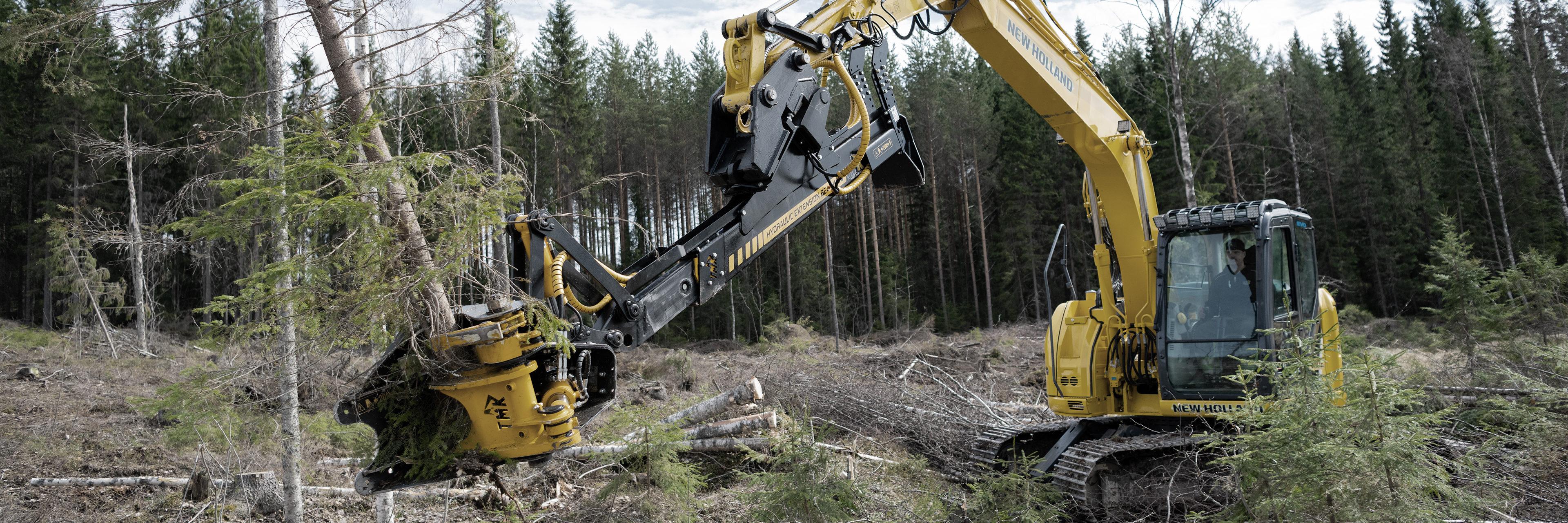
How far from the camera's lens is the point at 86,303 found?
19.5 m

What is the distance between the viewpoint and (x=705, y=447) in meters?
8.20

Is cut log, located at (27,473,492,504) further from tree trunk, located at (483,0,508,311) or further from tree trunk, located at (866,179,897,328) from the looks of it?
tree trunk, located at (866,179,897,328)

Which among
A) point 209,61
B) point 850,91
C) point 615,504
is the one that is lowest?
point 615,504

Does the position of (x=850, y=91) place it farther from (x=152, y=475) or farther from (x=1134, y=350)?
(x=152, y=475)

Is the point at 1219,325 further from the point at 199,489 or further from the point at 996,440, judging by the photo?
the point at 199,489

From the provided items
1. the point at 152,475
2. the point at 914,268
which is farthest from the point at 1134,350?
the point at 914,268

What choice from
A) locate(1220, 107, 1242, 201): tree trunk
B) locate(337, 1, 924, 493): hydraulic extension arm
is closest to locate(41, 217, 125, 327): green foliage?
locate(337, 1, 924, 493): hydraulic extension arm

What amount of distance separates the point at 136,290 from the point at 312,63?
10.0 m

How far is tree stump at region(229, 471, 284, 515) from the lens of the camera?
6.50 m

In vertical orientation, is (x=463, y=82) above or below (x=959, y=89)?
below

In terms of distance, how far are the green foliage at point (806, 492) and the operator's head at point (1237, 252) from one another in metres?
3.23

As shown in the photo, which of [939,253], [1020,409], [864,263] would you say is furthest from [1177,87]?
[939,253]

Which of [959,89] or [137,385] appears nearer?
[137,385]

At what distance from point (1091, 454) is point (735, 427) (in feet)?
11.9
